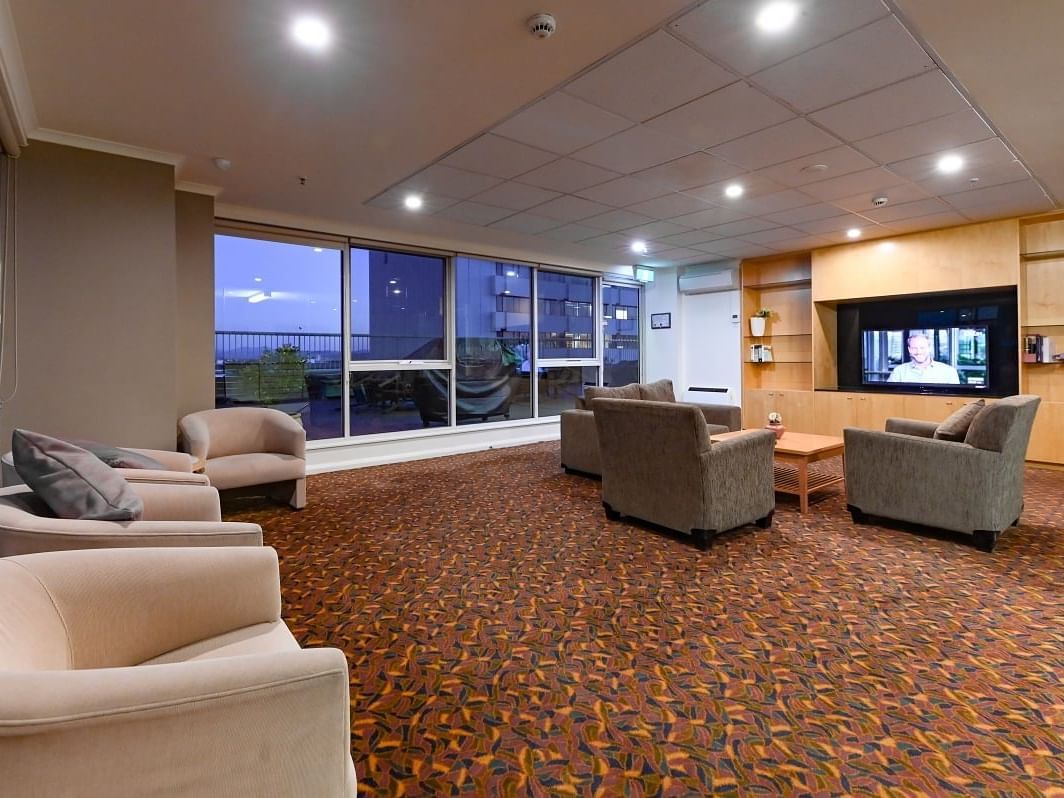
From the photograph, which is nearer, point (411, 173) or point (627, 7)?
point (627, 7)

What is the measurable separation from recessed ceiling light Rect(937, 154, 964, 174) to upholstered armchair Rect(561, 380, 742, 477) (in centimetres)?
257

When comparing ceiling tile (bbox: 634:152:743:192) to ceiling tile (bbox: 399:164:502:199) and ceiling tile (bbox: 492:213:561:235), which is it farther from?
ceiling tile (bbox: 492:213:561:235)

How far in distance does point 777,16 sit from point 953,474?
2.77 meters

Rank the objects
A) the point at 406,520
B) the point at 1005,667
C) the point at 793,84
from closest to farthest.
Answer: the point at 1005,667 < the point at 793,84 < the point at 406,520

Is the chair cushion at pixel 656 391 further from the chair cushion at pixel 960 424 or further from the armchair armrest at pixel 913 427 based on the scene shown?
the chair cushion at pixel 960 424

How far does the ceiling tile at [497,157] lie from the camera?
3.75 meters

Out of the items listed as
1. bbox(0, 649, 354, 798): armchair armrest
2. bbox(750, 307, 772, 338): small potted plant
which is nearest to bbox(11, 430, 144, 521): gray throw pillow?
bbox(0, 649, 354, 798): armchair armrest

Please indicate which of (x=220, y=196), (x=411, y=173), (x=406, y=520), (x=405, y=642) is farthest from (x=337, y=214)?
(x=405, y=642)

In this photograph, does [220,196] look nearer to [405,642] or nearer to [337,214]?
[337,214]

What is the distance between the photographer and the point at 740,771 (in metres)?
1.59

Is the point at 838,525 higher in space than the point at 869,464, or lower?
lower

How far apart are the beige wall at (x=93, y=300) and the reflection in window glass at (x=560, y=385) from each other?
494 centimetres

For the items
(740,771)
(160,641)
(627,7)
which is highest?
(627,7)

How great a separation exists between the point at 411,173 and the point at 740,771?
4.25 m
